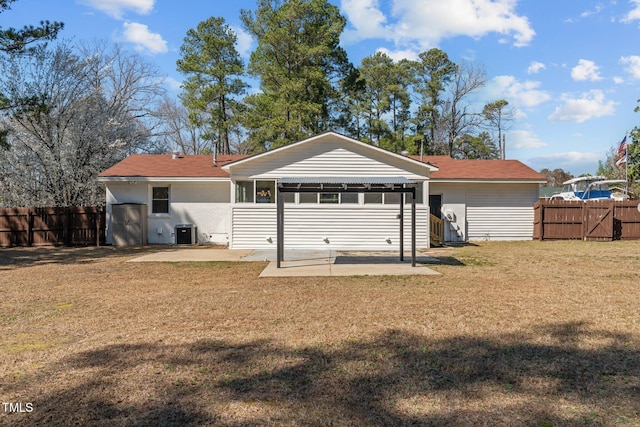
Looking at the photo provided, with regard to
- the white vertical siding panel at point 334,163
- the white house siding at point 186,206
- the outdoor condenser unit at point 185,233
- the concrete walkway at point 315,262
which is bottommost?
the concrete walkway at point 315,262

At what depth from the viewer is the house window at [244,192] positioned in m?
14.8

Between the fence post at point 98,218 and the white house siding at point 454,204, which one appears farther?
the white house siding at point 454,204

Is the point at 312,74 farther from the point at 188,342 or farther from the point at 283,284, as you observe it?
the point at 188,342

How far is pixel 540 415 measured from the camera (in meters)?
2.95

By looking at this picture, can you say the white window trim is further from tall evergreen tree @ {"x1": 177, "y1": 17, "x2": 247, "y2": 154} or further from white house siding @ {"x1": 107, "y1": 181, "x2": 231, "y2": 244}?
tall evergreen tree @ {"x1": 177, "y1": 17, "x2": 247, "y2": 154}

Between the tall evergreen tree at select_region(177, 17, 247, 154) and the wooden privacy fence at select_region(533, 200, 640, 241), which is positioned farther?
the tall evergreen tree at select_region(177, 17, 247, 154)

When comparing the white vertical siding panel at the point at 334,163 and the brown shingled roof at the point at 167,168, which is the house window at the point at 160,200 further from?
the white vertical siding panel at the point at 334,163

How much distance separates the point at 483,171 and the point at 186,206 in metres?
12.5

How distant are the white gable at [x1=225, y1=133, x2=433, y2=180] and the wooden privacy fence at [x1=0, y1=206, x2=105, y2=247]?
6.82m

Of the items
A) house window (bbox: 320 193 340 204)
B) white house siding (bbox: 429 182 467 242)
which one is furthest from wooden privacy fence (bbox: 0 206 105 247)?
white house siding (bbox: 429 182 467 242)

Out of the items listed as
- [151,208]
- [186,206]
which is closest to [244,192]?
[186,206]

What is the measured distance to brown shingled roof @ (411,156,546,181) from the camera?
17594 mm

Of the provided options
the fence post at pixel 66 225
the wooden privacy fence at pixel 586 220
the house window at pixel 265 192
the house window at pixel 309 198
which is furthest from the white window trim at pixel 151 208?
the wooden privacy fence at pixel 586 220

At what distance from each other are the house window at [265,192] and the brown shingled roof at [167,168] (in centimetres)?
239
